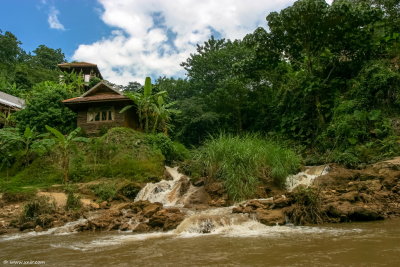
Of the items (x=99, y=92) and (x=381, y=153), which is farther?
(x=99, y=92)

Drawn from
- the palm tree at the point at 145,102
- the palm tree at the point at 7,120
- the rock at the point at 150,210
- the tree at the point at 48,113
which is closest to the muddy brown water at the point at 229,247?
the rock at the point at 150,210

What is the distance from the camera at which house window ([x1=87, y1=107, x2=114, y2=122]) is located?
77.3 ft

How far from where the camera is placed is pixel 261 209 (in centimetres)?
884

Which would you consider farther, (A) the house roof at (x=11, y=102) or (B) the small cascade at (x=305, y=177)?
(A) the house roof at (x=11, y=102)

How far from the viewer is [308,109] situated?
71.9 ft

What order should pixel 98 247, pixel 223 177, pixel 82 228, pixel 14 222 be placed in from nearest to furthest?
pixel 98 247, pixel 82 228, pixel 14 222, pixel 223 177

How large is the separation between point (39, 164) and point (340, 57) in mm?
19667

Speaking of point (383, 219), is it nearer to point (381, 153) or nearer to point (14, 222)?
point (381, 153)

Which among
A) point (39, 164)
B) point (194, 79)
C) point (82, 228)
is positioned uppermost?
point (194, 79)

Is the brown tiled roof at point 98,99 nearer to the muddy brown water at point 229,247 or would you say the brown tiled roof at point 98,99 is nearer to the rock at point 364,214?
the muddy brown water at point 229,247

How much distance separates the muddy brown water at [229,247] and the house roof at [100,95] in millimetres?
15402

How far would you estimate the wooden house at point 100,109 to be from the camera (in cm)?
2286

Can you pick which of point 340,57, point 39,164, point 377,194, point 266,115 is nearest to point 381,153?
point 377,194

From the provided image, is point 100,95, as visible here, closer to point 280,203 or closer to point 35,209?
point 35,209
